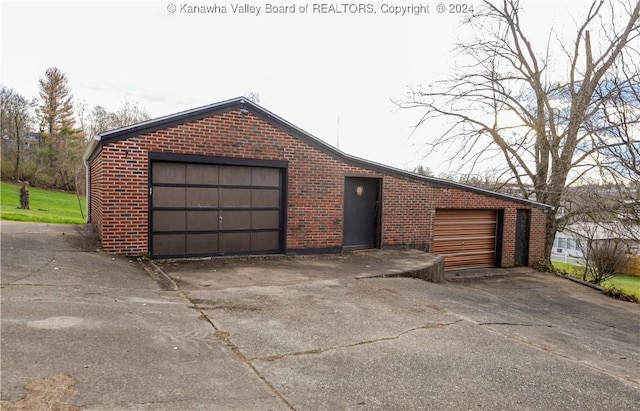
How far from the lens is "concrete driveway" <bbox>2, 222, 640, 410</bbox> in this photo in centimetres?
347

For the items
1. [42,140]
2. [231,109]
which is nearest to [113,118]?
[42,140]

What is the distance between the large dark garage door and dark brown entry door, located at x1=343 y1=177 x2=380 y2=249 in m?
2.05

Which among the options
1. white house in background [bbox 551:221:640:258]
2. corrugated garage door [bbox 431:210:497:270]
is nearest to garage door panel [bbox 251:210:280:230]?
corrugated garage door [bbox 431:210:497:270]

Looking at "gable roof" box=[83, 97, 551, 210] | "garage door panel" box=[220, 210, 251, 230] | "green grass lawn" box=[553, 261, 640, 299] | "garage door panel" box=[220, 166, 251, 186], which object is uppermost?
"gable roof" box=[83, 97, 551, 210]

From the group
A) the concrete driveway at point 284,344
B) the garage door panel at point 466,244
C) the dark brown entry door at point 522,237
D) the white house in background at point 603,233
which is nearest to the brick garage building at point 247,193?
the garage door panel at point 466,244

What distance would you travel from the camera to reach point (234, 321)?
5.18 m

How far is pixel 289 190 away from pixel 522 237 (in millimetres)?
9565

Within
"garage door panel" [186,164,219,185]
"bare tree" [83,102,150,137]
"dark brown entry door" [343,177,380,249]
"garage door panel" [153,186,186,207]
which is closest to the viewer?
"garage door panel" [153,186,186,207]

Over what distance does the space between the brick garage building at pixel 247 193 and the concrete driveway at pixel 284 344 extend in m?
1.29

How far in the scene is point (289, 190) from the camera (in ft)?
33.9

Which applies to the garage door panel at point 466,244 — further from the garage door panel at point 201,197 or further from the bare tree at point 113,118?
the bare tree at point 113,118

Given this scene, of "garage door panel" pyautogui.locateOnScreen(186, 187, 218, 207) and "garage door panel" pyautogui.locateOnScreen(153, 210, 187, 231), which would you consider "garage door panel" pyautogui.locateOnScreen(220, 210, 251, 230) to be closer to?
"garage door panel" pyautogui.locateOnScreen(186, 187, 218, 207)

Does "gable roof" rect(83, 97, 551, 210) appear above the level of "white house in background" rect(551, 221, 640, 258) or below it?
above

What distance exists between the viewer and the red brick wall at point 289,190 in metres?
8.39
